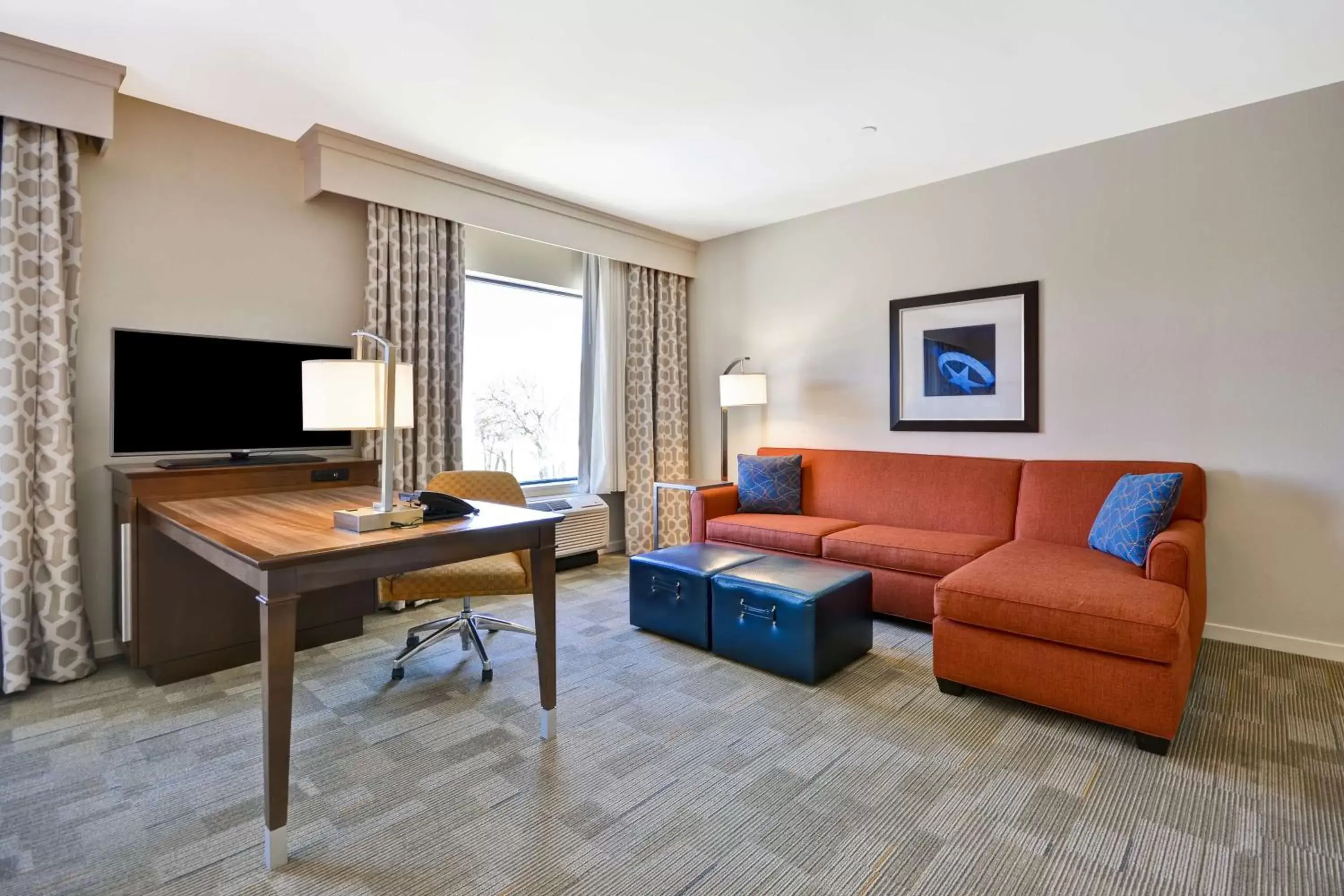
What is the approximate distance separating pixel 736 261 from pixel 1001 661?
378 cm

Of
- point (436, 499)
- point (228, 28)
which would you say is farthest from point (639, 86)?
point (436, 499)

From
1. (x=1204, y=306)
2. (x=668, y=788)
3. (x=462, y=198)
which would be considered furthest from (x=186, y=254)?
(x=1204, y=306)

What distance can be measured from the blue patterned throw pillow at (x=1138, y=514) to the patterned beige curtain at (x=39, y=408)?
4.58 m

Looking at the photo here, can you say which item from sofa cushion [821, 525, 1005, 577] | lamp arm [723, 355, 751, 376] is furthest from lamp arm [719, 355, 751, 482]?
sofa cushion [821, 525, 1005, 577]

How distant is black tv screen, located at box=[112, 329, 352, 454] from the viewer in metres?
2.91

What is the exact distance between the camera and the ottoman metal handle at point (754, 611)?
2791 millimetres

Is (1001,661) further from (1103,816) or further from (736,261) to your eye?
(736,261)

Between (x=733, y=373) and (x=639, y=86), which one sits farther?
(x=733, y=373)

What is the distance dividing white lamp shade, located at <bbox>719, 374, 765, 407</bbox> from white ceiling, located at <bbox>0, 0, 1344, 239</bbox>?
60.2 inches

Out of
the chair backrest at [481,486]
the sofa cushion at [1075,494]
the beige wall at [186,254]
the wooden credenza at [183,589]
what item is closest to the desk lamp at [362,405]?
the wooden credenza at [183,589]

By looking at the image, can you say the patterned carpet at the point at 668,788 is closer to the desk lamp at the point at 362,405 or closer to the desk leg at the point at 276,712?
the desk leg at the point at 276,712

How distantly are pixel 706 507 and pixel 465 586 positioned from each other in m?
1.96

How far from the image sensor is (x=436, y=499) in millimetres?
2182

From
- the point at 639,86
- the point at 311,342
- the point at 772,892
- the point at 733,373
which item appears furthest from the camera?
the point at 733,373
